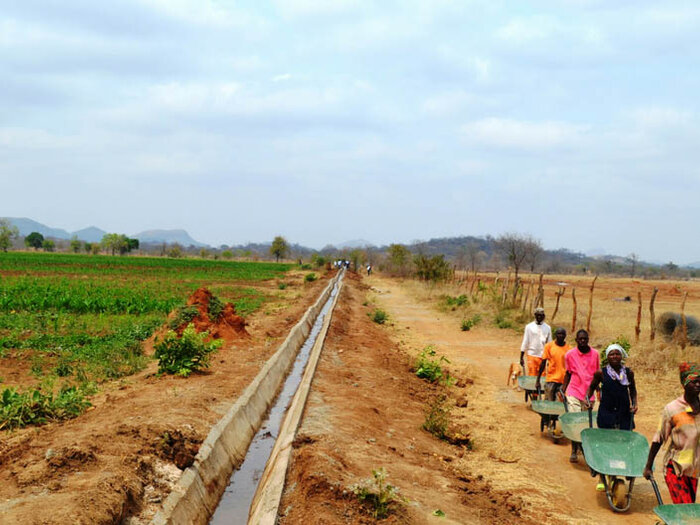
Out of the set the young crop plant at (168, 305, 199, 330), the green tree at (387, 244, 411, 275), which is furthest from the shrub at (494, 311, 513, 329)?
the green tree at (387, 244, 411, 275)

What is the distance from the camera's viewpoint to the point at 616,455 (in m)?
5.96

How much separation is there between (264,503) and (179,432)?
1.72 meters

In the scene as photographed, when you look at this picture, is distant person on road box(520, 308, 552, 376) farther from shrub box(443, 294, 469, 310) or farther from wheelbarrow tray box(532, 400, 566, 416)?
shrub box(443, 294, 469, 310)

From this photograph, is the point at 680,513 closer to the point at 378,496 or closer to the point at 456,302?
the point at 378,496

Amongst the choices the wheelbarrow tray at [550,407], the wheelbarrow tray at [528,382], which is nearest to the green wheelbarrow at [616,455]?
the wheelbarrow tray at [550,407]

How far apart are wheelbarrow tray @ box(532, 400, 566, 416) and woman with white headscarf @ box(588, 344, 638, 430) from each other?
1611 mm

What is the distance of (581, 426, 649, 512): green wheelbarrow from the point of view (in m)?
5.86

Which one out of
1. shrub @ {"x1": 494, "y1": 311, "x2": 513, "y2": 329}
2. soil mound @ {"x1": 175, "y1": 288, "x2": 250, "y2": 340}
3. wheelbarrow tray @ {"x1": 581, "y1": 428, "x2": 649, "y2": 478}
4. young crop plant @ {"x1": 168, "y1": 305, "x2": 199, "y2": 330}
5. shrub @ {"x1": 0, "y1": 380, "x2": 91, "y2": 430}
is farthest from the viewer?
shrub @ {"x1": 494, "y1": 311, "x2": 513, "y2": 329}

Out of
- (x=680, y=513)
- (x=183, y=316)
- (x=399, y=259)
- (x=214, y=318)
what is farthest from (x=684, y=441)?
(x=399, y=259)

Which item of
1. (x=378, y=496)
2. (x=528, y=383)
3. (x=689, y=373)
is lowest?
(x=378, y=496)

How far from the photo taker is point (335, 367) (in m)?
12.6

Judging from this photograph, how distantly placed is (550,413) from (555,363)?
73 cm

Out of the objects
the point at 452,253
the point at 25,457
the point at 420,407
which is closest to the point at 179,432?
the point at 25,457

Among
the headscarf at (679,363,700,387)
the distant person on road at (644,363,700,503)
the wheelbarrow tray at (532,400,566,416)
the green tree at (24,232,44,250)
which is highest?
the green tree at (24,232,44,250)
